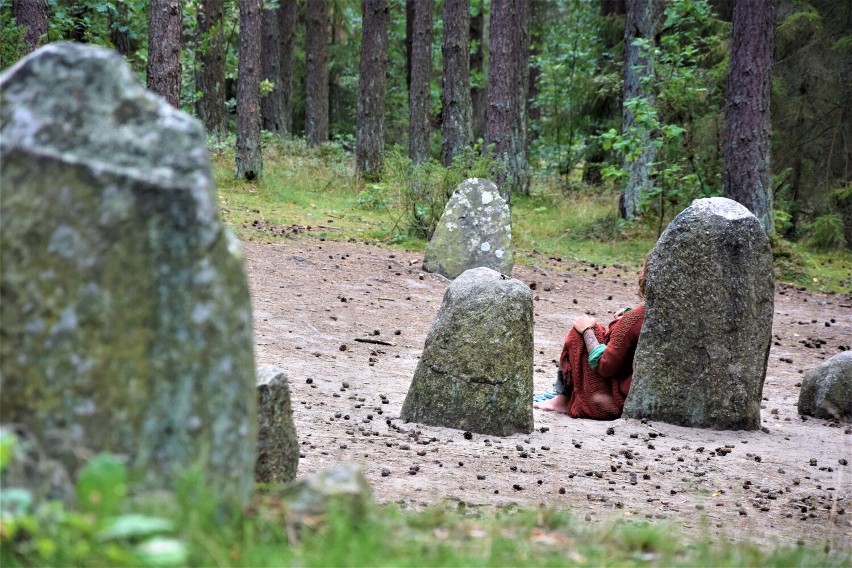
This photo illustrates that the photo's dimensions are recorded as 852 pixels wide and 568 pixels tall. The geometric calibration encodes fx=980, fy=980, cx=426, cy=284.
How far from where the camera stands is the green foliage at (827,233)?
18219 millimetres

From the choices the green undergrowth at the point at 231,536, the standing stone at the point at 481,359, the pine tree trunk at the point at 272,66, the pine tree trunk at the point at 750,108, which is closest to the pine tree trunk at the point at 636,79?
the pine tree trunk at the point at 750,108

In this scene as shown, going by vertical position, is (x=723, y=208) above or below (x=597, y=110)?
below

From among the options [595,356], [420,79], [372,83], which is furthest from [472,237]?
[420,79]

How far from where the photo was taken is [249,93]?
746 inches

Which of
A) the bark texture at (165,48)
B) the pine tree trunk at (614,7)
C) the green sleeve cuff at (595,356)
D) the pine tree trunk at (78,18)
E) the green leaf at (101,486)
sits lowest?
the green sleeve cuff at (595,356)

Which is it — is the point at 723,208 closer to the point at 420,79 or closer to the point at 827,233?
the point at 827,233

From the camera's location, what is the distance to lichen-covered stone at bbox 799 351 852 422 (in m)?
8.02

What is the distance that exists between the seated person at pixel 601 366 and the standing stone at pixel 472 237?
207 inches

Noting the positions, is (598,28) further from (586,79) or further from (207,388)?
(207,388)

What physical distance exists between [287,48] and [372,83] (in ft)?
30.3

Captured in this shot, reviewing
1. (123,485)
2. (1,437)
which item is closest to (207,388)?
(123,485)

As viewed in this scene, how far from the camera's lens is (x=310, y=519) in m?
2.60

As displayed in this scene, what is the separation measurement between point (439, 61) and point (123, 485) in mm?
38475

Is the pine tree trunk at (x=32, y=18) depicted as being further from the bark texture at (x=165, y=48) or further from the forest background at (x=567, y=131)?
the bark texture at (x=165, y=48)
